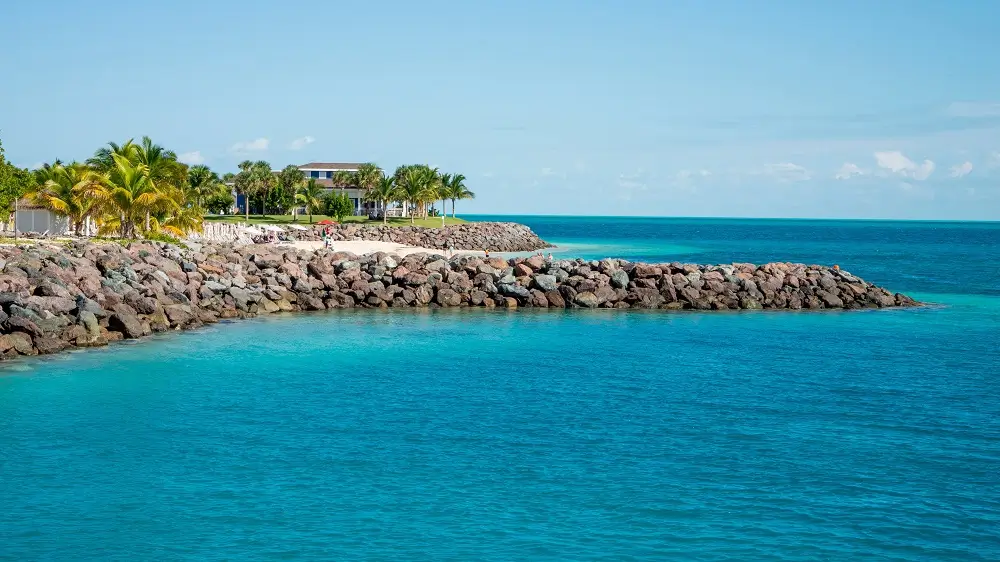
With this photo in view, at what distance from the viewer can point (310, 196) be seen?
10256 cm

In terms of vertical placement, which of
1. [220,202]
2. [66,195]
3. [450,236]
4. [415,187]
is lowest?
[450,236]

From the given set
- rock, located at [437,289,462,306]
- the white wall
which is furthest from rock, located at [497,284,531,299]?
the white wall

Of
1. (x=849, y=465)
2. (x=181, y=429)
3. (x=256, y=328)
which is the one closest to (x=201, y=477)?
(x=181, y=429)

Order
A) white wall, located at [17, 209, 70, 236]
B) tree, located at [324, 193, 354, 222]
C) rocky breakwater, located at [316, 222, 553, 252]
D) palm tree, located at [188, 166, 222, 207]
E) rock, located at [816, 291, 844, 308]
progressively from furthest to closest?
tree, located at [324, 193, 354, 222], palm tree, located at [188, 166, 222, 207], rocky breakwater, located at [316, 222, 553, 252], white wall, located at [17, 209, 70, 236], rock, located at [816, 291, 844, 308]

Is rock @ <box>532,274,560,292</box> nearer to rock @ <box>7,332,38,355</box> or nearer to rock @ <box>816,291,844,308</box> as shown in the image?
rock @ <box>816,291,844,308</box>

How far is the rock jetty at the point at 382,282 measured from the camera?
110ft

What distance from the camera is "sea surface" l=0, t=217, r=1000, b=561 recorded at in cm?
1244

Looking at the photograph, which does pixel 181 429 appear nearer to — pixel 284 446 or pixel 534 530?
pixel 284 446

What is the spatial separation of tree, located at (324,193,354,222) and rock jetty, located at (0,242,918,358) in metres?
55.4

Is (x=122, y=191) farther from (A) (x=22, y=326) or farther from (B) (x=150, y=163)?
(A) (x=22, y=326)

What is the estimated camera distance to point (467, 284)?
136 feet

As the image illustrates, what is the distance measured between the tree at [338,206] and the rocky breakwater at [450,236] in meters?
6.31

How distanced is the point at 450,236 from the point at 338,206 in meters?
15.0

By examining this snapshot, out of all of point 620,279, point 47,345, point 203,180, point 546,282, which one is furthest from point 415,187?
point 47,345
